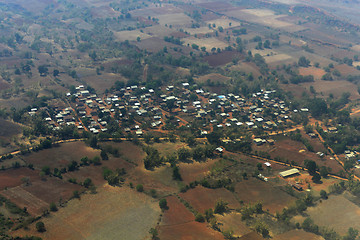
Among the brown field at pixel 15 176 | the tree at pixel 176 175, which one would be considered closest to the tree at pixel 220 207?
the tree at pixel 176 175

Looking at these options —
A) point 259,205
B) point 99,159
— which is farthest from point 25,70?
point 259,205

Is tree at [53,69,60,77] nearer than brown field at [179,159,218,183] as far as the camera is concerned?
No

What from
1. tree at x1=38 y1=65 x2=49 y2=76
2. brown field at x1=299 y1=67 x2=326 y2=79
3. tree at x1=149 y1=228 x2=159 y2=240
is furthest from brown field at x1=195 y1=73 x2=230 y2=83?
tree at x1=149 y1=228 x2=159 y2=240

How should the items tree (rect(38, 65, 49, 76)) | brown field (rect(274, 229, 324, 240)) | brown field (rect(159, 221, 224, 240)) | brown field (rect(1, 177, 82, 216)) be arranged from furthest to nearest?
1. tree (rect(38, 65, 49, 76))
2. brown field (rect(1, 177, 82, 216))
3. brown field (rect(274, 229, 324, 240))
4. brown field (rect(159, 221, 224, 240))

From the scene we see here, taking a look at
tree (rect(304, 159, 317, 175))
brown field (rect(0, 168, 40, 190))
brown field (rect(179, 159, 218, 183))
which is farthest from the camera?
tree (rect(304, 159, 317, 175))

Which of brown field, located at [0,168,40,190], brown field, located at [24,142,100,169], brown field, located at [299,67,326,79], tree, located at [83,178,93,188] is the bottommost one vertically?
brown field, located at [24,142,100,169]

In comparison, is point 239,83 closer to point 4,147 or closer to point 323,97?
point 323,97

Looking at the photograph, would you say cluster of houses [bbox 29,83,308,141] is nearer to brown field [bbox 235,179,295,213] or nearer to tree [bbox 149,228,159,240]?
brown field [bbox 235,179,295,213]
